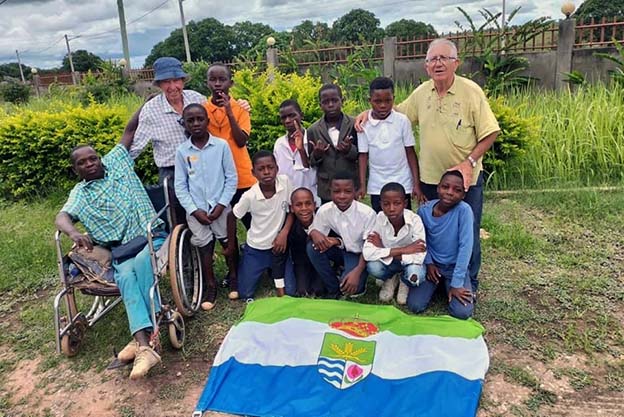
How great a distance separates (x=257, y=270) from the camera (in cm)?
373

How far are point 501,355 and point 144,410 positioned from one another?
6.61ft

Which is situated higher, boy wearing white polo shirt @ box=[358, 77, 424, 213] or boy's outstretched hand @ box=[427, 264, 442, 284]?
boy wearing white polo shirt @ box=[358, 77, 424, 213]

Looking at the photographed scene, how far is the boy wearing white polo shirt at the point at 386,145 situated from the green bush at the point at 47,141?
3.87m

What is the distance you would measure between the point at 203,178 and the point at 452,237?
69.0 inches

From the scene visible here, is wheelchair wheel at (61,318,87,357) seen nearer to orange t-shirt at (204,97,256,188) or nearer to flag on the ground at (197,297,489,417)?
flag on the ground at (197,297,489,417)

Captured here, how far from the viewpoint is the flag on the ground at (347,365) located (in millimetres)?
2490

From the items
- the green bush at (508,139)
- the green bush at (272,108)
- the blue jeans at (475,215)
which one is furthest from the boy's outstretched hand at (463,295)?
the green bush at (272,108)

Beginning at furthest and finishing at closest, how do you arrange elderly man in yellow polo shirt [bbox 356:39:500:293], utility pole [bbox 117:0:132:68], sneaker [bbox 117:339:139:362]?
utility pole [bbox 117:0:132:68], elderly man in yellow polo shirt [bbox 356:39:500:293], sneaker [bbox 117:339:139:362]

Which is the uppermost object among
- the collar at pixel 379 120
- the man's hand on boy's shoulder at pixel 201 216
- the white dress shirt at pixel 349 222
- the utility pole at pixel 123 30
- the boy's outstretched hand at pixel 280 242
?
the utility pole at pixel 123 30

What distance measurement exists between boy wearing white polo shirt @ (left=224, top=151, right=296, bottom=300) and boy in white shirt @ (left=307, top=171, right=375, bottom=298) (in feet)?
0.81

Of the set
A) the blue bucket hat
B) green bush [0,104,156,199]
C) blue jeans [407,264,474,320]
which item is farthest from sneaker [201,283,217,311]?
green bush [0,104,156,199]

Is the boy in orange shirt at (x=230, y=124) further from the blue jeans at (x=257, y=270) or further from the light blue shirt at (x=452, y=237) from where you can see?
the light blue shirt at (x=452, y=237)

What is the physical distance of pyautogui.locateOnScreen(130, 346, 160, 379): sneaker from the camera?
8.93ft

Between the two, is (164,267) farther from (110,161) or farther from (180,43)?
(180,43)
